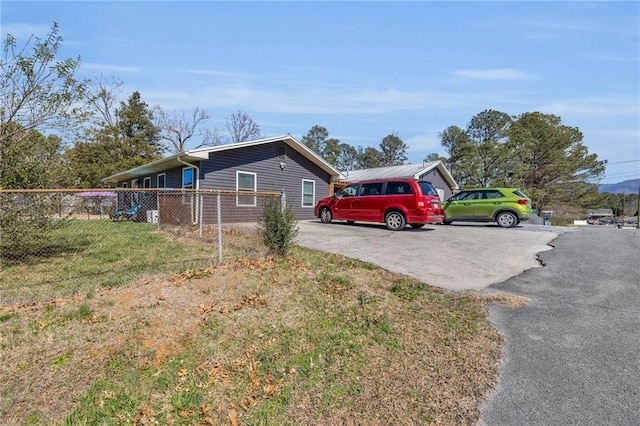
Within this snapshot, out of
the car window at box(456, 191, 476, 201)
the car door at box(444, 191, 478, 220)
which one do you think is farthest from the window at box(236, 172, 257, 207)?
the car window at box(456, 191, 476, 201)

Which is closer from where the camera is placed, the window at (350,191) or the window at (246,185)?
the window at (350,191)

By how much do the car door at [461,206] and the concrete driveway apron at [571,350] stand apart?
7114 millimetres

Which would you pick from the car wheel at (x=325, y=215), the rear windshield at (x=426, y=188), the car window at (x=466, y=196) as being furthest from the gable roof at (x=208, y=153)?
the rear windshield at (x=426, y=188)

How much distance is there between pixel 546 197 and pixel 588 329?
115 feet

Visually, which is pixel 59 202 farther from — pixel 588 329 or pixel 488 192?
pixel 488 192

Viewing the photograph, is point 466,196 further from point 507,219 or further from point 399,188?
point 399,188

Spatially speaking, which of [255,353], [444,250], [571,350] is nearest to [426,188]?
[444,250]

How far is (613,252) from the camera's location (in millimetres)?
7340

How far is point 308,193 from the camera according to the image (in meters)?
16.8

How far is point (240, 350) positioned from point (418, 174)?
19.0 meters

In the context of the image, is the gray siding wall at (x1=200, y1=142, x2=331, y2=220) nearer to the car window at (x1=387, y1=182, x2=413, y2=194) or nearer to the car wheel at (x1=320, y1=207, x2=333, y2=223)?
the car wheel at (x1=320, y1=207, x2=333, y2=223)

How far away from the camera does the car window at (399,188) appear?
1059 centimetres

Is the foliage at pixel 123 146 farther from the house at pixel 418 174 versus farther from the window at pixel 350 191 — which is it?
the window at pixel 350 191

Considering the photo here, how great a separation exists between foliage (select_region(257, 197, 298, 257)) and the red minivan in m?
5.40
